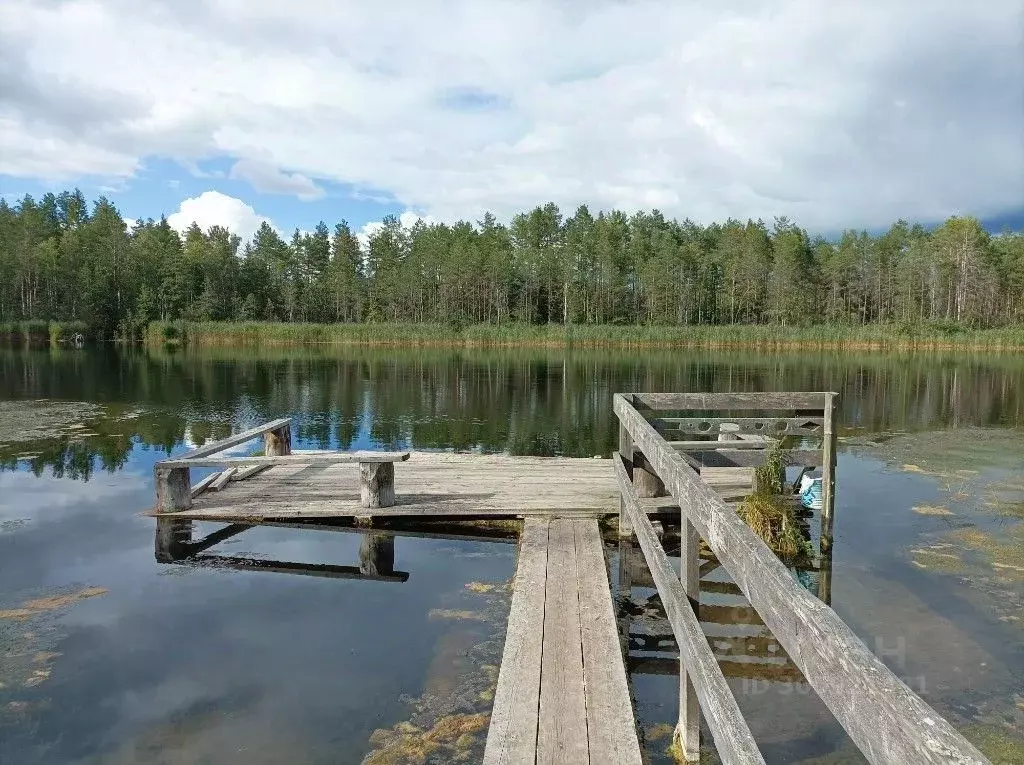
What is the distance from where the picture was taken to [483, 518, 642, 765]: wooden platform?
379cm

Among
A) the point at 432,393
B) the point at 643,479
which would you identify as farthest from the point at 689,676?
the point at 432,393

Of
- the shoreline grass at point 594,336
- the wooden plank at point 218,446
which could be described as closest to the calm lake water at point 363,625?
the wooden plank at point 218,446

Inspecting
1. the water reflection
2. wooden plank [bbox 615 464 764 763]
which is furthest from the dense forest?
wooden plank [bbox 615 464 764 763]

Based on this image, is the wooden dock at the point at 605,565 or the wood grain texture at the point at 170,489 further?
the wood grain texture at the point at 170,489

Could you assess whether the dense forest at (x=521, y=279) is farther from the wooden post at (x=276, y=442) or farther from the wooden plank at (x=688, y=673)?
the wooden plank at (x=688, y=673)

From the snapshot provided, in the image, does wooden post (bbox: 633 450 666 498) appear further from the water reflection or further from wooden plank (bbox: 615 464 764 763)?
the water reflection

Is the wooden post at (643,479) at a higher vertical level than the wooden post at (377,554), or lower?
higher

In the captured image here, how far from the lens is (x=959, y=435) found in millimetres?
17531

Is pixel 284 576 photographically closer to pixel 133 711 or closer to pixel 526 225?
pixel 133 711

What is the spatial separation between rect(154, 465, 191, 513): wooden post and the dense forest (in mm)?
58014

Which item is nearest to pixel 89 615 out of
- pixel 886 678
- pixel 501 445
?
pixel 886 678

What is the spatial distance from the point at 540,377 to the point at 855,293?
5665 cm

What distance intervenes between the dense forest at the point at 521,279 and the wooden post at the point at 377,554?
58480mm

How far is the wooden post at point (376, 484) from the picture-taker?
9227 mm
